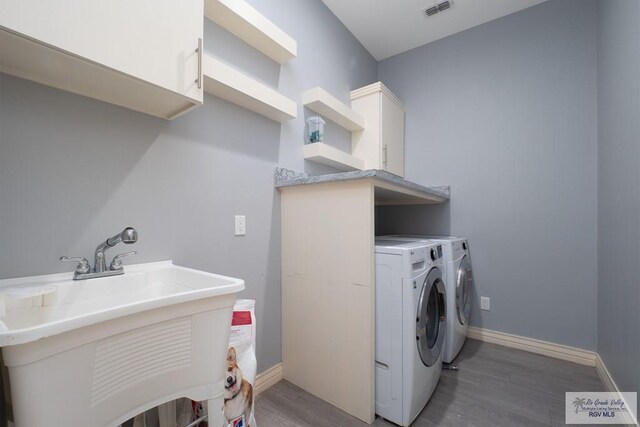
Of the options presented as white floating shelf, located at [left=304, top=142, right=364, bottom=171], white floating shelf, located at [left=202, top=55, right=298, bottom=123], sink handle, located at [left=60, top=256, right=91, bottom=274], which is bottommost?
sink handle, located at [left=60, top=256, right=91, bottom=274]

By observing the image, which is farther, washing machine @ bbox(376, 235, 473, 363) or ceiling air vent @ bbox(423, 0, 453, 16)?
ceiling air vent @ bbox(423, 0, 453, 16)

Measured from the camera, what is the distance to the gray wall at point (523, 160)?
6.61 feet

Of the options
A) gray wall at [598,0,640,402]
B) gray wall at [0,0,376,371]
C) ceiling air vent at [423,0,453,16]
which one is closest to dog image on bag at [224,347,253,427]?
gray wall at [0,0,376,371]

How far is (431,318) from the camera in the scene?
5.21 ft

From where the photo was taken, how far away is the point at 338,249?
4.85 feet

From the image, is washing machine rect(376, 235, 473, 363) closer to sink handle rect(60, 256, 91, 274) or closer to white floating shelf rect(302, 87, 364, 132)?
white floating shelf rect(302, 87, 364, 132)

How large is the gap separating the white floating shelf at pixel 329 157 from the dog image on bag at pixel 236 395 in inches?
53.2

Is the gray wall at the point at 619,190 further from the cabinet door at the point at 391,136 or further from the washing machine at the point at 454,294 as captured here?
the cabinet door at the point at 391,136

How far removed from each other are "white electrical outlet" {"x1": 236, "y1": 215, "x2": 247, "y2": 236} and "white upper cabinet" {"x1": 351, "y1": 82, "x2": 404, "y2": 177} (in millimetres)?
1409

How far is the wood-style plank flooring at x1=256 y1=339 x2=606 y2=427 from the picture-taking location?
1.37m

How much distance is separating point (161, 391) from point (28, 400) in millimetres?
291

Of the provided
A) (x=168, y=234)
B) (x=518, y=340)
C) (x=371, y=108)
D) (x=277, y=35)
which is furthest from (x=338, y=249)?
(x=518, y=340)

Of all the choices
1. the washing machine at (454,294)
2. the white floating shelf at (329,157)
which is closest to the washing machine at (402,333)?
the washing machine at (454,294)

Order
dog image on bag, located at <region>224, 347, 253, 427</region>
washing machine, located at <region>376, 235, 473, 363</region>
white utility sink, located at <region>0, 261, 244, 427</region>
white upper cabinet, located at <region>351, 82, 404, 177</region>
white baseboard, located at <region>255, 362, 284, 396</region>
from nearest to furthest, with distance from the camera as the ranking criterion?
white utility sink, located at <region>0, 261, 244, 427</region>, dog image on bag, located at <region>224, 347, 253, 427</region>, white baseboard, located at <region>255, 362, 284, 396</region>, washing machine, located at <region>376, 235, 473, 363</region>, white upper cabinet, located at <region>351, 82, 404, 177</region>
